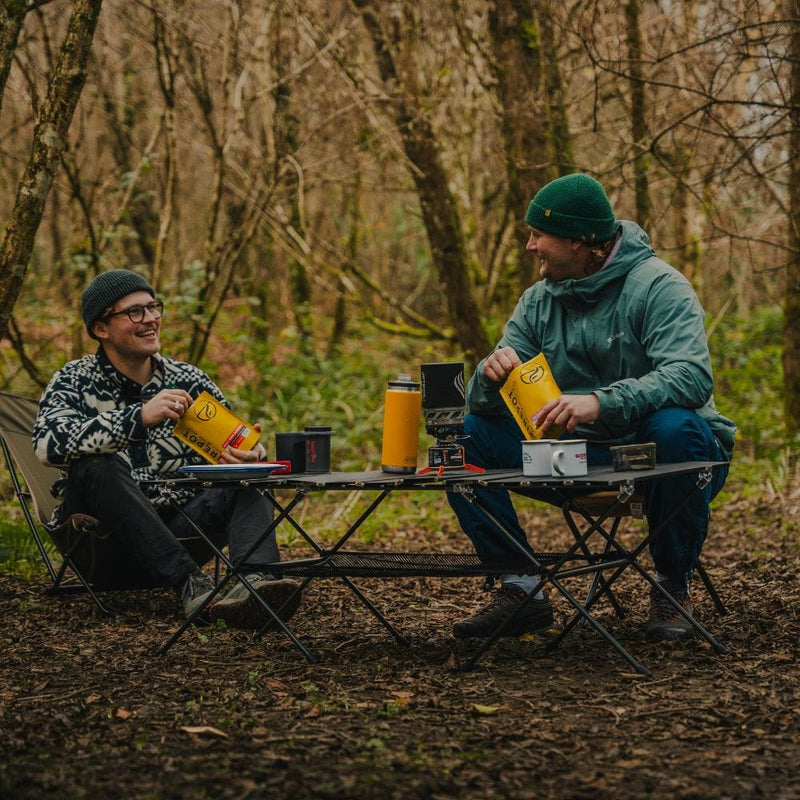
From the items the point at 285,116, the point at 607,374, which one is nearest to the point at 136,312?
the point at 607,374

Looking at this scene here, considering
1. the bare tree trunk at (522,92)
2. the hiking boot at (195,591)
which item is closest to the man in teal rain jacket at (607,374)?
the hiking boot at (195,591)

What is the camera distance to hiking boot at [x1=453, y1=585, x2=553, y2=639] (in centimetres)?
379

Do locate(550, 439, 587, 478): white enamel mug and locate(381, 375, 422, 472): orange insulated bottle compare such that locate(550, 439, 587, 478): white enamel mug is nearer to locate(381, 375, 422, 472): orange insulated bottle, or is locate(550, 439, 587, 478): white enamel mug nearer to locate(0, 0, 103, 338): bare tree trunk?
locate(381, 375, 422, 472): orange insulated bottle

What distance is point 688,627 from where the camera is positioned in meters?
3.65

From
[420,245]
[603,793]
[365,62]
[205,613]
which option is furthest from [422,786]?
[420,245]

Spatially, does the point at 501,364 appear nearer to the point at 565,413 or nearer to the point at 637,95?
the point at 565,413

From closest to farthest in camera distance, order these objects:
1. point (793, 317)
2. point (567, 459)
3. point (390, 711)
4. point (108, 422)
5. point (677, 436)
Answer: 1. point (390, 711)
2. point (567, 459)
3. point (677, 436)
4. point (108, 422)
5. point (793, 317)

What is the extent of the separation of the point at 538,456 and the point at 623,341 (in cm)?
88

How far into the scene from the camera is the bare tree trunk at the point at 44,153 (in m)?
4.69

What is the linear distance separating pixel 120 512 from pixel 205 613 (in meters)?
0.49

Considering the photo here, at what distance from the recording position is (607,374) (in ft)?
13.0

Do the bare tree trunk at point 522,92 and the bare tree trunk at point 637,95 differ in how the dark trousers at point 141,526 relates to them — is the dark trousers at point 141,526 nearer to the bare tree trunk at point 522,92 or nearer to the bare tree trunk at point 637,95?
the bare tree trunk at point 522,92

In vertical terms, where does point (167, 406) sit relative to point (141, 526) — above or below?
above

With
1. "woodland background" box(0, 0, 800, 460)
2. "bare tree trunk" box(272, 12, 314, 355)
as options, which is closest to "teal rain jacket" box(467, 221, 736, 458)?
"woodland background" box(0, 0, 800, 460)
